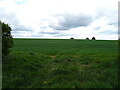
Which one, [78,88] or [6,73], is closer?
[78,88]

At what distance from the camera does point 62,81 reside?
7.71 m

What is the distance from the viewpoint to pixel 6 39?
11.3 m

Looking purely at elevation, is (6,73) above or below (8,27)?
below

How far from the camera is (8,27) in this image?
38.6ft

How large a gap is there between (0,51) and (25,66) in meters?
1.77

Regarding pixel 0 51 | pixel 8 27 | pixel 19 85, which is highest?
pixel 8 27

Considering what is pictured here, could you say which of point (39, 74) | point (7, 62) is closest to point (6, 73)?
point (39, 74)

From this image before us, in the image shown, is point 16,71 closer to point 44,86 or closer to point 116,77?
point 44,86

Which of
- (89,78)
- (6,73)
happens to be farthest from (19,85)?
(89,78)

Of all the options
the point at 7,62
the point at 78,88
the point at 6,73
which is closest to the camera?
the point at 78,88

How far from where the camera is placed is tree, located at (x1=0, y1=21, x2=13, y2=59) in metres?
11.1

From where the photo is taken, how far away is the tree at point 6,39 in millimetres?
11091

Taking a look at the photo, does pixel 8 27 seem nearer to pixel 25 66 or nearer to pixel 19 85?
pixel 25 66

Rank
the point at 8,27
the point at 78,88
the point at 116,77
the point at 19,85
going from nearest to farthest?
the point at 78,88 < the point at 19,85 < the point at 116,77 < the point at 8,27
